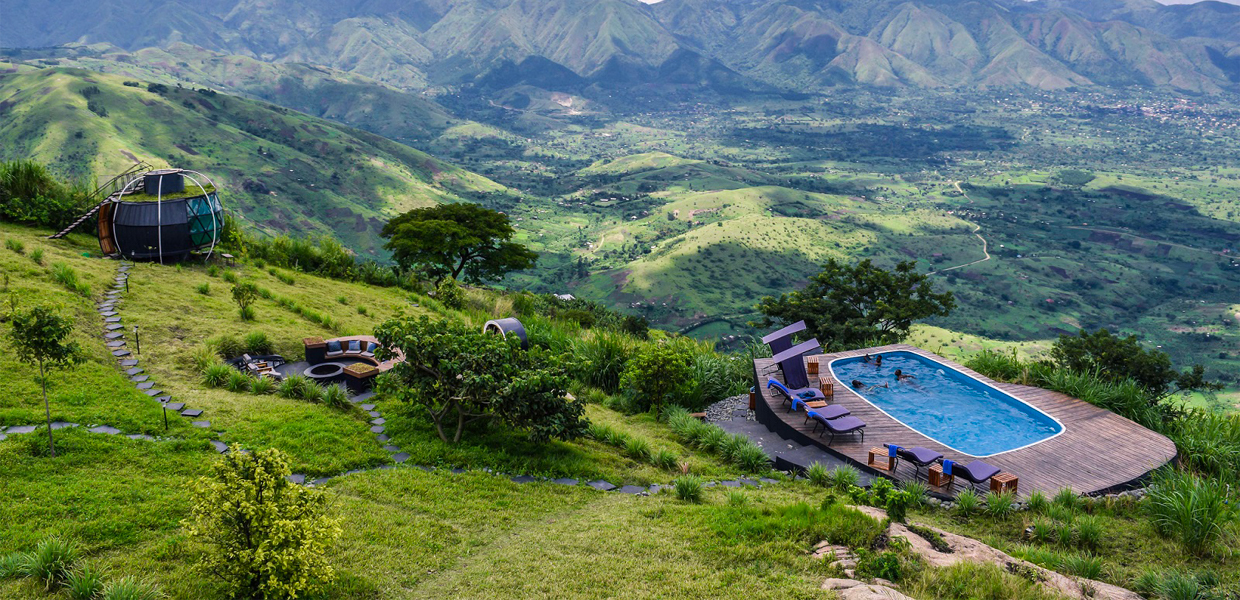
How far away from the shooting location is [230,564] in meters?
7.24

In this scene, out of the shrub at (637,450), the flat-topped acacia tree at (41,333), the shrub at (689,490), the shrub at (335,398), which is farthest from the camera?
the shrub at (335,398)

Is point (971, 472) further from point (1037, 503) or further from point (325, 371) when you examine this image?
point (325, 371)

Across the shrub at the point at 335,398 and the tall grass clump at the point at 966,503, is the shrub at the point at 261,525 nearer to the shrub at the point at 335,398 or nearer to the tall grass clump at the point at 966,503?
the shrub at the point at 335,398

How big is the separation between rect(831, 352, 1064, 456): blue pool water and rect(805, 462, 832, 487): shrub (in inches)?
125

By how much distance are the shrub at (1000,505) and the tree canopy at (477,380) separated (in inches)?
328

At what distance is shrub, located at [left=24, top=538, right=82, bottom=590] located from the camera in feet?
25.0

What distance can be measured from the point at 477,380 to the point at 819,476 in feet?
25.3

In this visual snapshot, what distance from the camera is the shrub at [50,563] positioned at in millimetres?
7609

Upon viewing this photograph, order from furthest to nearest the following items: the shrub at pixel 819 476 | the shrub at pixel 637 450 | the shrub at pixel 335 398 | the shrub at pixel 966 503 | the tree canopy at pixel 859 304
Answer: the tree canopy at pixel 859 304 < the shrub at pixel 335 398 < the shrub at pixel 637 450 < the shrub at pixel 819 476 < the shrub at pixel 966 503

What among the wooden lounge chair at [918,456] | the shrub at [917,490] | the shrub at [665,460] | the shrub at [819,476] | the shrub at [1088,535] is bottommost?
the shrub at [665,460]

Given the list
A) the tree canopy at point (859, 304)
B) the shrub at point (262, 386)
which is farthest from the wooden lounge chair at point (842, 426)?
the tree canopy at point (859, 304)

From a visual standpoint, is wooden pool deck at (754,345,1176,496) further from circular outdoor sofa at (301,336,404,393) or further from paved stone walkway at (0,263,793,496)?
circular outdoor sofa at (301,336,404,393)

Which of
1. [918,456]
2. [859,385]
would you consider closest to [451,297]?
[859,385]

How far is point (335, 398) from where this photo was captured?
15.2 m
